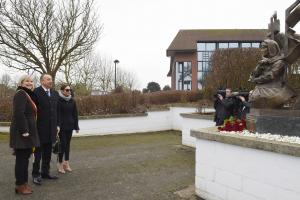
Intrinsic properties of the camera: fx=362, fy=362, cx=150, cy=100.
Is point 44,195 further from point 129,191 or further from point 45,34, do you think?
point 45,34

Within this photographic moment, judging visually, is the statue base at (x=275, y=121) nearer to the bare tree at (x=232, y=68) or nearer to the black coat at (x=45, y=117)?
the black coat at (x=45, y=117)

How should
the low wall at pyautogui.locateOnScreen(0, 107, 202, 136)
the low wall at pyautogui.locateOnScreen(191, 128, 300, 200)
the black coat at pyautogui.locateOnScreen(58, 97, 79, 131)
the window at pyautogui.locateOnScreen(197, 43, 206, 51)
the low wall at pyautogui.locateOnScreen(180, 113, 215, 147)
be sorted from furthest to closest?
1. the window at pyautogui.locateOnScreen(197, 43, 206, 51)
2. the low wall at pyautogui.locateOnScreen(0, 107, 202, 136)
3. the low wall at pyautogui.locateOnScreen(180, 113, 215, 147)
4. the black coat at pyautogui.locateOnScreen(58, 97, 79, 131)
5. the low wall at pyautogui.locateOnScreen(191, 128, 300, 200)

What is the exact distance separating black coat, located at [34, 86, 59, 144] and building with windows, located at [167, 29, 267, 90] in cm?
4060

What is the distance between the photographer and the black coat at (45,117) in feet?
22.2

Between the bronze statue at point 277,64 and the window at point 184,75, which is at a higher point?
the window at point 184,75

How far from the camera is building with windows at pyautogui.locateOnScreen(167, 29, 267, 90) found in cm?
4725

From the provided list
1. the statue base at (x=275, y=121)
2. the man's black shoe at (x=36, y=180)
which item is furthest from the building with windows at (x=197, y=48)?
the statue base at (x=275, y=121)

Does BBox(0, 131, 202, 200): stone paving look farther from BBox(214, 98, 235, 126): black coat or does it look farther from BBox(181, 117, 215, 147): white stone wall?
BBox(214, 98, 235, 126): black coat

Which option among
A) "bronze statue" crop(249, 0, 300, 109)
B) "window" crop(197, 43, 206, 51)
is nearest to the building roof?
"window" crop(197, 43, 206, 51)

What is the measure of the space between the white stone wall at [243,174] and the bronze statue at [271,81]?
115 cm

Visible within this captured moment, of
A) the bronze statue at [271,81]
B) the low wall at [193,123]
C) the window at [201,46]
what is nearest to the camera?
the bronze statue at [271,81]

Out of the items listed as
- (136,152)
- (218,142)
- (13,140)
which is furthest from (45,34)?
(218,142)

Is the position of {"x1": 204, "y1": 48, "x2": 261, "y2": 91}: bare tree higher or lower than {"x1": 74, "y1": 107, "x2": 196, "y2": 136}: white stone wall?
higher

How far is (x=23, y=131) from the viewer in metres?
5.95
